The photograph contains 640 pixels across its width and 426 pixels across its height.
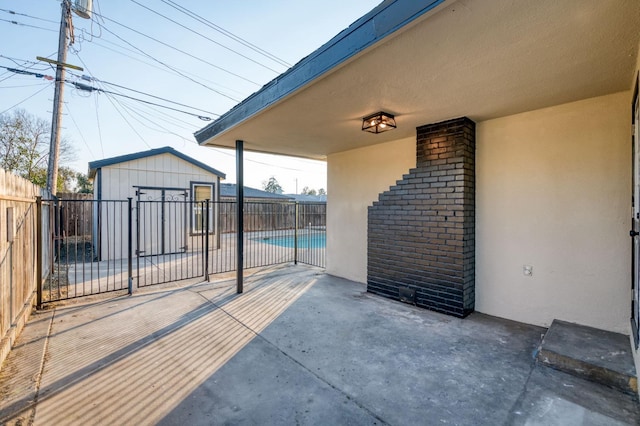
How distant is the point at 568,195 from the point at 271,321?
3715mm

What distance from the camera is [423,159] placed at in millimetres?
4020

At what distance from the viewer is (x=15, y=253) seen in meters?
3.00

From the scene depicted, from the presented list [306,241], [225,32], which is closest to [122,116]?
[225,32]

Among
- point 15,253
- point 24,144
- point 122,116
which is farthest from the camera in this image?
point 24,144

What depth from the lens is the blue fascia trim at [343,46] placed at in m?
1.69

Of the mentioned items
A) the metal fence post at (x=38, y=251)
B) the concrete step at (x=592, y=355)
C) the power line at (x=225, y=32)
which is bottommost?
the concrete step at (x=592, y=355)

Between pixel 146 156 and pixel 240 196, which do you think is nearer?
pixel 240 196

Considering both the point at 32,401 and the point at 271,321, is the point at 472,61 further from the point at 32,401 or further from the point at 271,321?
the point at 32,401

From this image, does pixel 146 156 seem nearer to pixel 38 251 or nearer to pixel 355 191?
pixel 38 251

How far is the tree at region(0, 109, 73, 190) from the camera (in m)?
12.5

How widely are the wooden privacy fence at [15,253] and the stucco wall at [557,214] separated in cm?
517

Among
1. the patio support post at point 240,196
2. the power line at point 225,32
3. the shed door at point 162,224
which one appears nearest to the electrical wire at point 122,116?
the power line at point 225,32

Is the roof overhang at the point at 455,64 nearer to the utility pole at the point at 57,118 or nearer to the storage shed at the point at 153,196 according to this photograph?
the storage shed at the point at 153,196

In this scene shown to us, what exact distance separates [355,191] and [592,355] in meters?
3.89
